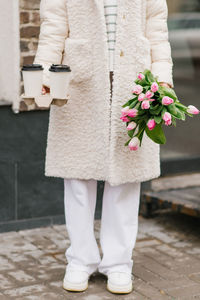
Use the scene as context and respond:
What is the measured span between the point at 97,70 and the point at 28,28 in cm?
134

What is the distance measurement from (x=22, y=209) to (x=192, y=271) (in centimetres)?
150

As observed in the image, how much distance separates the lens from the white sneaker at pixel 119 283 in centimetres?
396

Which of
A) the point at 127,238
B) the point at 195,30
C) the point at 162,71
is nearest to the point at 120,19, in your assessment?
the point at 162,71

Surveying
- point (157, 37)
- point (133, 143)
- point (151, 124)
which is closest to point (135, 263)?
point (133, 143)

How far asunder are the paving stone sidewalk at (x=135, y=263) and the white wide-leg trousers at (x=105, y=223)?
0.59 feet

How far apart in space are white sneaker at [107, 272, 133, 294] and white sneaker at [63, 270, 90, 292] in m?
0.15

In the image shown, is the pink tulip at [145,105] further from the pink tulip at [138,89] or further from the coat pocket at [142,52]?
the coat pocket at [142,52]

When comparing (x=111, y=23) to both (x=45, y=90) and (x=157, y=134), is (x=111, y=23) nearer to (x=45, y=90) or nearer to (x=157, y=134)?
(x=45, y=90)

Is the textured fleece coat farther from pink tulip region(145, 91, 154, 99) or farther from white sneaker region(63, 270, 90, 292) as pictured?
white sneaker region(63, 270, 90, 292)

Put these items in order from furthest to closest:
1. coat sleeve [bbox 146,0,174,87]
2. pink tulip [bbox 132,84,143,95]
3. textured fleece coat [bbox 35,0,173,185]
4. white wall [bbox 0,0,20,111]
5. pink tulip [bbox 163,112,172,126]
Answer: white wall [bbox 0,0,20,111] → coat sleeve [bbox 146,0,174,87] → textured fleece coat [bbox 35,0,173,185] → pink tulip [bbox 132,84,143,95] → pink tulip [bbox 163,112,172,126]

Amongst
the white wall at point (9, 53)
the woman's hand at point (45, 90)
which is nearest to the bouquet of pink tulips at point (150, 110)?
the woman's hand at point (45, 90)

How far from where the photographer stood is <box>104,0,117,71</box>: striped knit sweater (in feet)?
12.5

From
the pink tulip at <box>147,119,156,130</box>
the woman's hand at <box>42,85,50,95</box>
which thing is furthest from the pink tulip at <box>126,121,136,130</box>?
the woman's hand at <box>42,85,50,95</box>

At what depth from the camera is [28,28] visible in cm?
496
